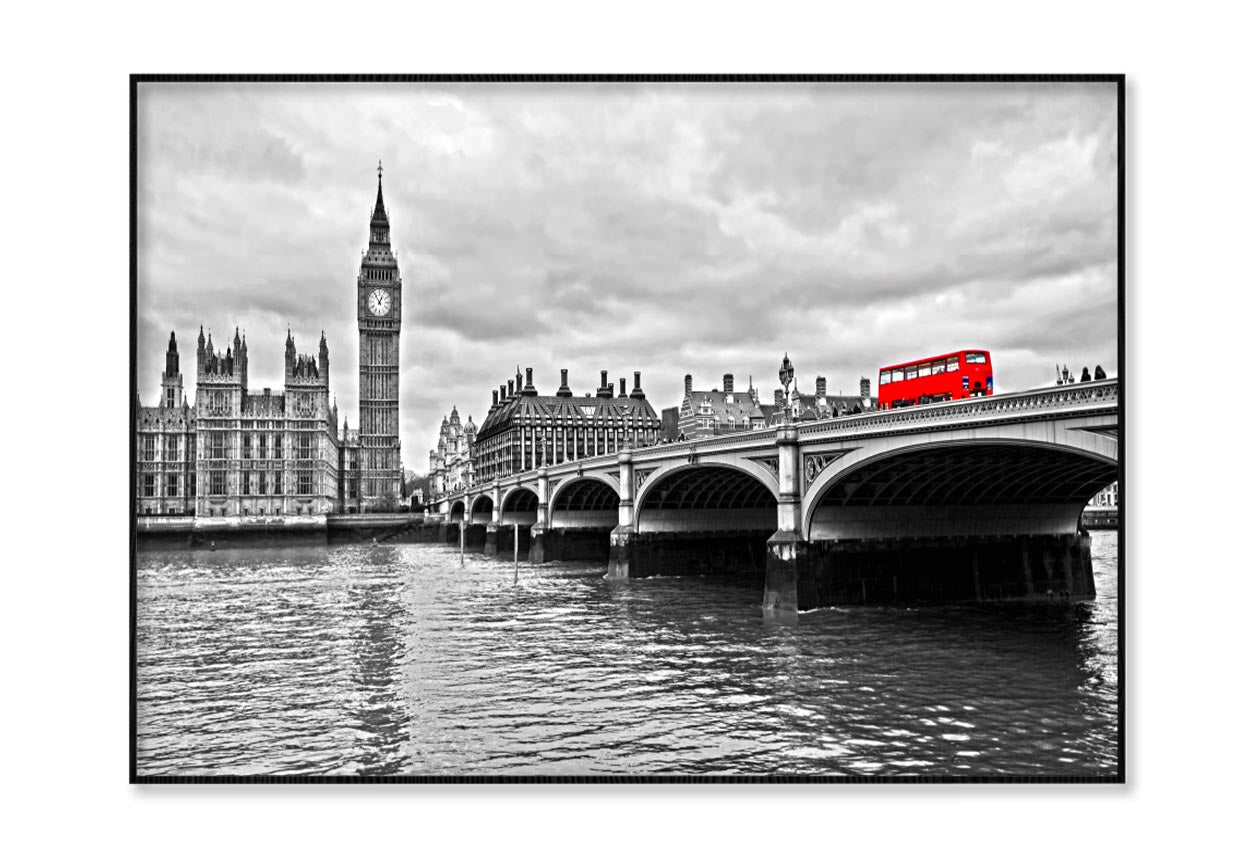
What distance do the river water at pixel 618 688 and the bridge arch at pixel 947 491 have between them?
7.93ft

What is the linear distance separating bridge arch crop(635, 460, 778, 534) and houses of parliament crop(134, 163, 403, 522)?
475 inches

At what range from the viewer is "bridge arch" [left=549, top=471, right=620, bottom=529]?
1918 inches

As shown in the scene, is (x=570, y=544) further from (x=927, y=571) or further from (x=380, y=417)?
(x=380, y=417)

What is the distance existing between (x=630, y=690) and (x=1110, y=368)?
8845 millimetres

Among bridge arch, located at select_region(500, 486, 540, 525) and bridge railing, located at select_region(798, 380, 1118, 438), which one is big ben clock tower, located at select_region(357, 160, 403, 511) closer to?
bridge arch, located at select_region(500, 486, 540, 525)

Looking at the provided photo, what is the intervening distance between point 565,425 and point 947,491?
7378 cm

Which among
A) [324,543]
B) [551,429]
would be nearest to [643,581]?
[324,543]

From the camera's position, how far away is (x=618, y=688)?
15820mm

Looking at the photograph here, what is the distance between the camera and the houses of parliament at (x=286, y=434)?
68.3 ft

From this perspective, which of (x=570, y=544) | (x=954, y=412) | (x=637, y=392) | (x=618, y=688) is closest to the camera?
(x=618, y=688)

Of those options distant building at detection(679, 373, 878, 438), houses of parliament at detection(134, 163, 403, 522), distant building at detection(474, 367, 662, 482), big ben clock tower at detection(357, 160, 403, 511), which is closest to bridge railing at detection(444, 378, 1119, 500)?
houses of parliament at detection(134, 163, 403, 522)

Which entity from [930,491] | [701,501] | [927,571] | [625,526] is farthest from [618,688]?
[701,501]
